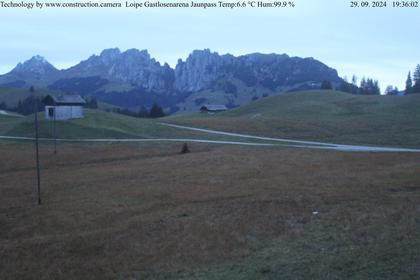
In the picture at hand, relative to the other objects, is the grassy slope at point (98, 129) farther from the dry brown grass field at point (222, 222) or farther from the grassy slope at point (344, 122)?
the dry brown grass field at point (222, 222)

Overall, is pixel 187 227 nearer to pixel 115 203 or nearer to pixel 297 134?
pixel 115 203

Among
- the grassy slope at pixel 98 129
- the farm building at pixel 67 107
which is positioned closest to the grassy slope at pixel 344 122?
the grassy slope at pixel 98 129

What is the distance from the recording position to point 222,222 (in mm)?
23688

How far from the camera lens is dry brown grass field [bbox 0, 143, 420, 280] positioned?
17109 millimetres

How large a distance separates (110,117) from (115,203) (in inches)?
2746

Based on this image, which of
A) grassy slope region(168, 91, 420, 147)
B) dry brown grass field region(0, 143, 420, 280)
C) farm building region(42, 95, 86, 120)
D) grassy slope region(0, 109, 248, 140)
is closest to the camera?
dry brown grass field region(0, 143, 420, 280)

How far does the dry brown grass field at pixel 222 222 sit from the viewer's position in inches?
674

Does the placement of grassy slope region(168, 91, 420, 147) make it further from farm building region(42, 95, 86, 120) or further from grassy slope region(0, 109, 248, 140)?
farm building region(42, 95, 86, 120)

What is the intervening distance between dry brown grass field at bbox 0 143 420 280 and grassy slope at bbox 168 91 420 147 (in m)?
27.5

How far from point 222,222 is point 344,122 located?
74.8 m

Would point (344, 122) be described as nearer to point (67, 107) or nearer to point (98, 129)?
point (98, 129)

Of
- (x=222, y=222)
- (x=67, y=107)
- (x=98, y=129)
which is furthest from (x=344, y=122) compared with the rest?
(x=222, y=222)

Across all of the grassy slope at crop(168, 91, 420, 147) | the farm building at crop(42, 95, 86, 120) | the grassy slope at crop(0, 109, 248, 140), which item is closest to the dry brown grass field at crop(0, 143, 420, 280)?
the grassy slope at crop(168, 91, 420, 147)

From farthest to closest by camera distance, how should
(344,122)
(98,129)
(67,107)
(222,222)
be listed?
1. (67,107)
2. (344,122)
3. (98,129)
4. (222,222)
